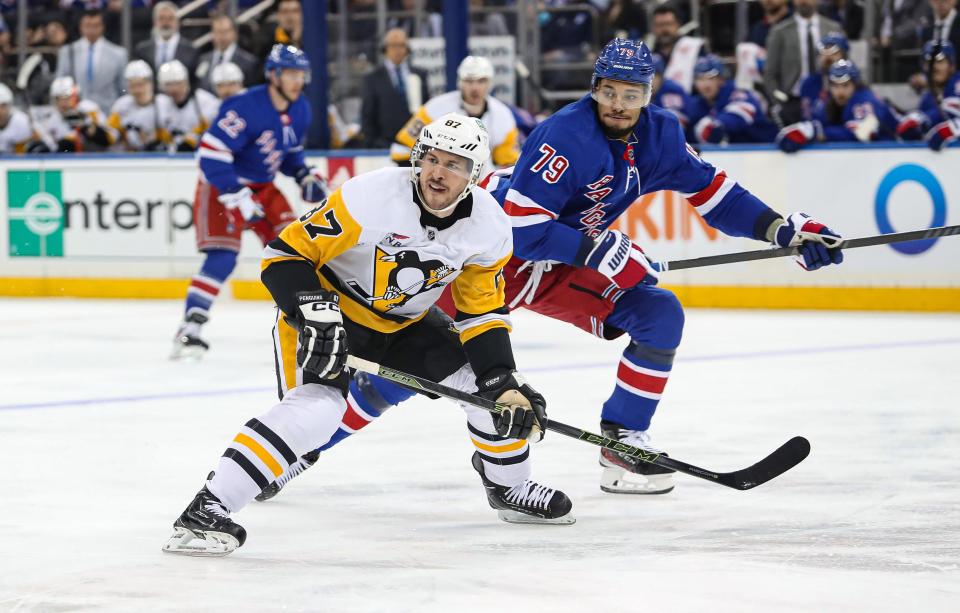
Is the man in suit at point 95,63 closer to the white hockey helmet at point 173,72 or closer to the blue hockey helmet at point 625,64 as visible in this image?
the white hockey helmet at point 173,72

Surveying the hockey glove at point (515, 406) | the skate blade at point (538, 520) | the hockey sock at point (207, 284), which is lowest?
the hockey sock at point (207, 284)

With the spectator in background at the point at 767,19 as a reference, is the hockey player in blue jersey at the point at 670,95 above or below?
below

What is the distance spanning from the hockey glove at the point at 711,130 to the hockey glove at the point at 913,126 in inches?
A: 39.2

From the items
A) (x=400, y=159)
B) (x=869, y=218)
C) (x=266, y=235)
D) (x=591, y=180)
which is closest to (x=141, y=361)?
(x=266, y=235)

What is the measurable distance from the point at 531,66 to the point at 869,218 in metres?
2.51

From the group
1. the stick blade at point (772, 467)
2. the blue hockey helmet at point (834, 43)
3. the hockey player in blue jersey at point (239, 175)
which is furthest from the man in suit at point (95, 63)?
the stick blade at point (772, 467)

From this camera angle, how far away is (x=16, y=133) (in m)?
10.5

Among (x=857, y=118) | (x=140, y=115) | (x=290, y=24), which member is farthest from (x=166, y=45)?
(x=857, y=118)

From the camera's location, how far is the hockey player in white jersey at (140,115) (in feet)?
33.0

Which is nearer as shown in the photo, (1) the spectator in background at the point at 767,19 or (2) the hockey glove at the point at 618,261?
(2) the hockey glove at the point at 618,261

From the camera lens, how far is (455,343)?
3627 millimetres

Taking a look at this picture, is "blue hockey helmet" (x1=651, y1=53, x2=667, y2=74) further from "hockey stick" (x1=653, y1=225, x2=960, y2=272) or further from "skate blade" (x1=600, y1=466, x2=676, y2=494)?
"skate blade" (x1=600, y1=466, x2=676, y2=494)

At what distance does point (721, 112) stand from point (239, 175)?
305 centimetres

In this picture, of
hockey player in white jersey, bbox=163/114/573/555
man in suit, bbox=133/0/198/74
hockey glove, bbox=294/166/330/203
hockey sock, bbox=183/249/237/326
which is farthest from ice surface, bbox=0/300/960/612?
man in suit, bbox=133/0/198/74
